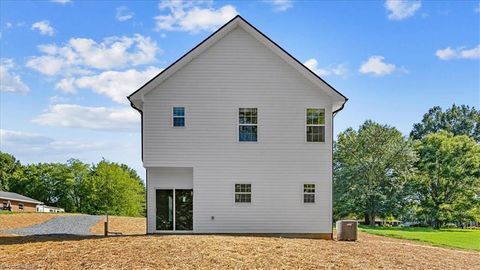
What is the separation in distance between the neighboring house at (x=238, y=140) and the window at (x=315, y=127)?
42 mm

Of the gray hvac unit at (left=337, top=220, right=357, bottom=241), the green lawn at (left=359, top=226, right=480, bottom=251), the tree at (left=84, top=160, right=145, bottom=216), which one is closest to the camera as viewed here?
the gray hvac unit at (left=337, top=220, right=357, bottom=241)

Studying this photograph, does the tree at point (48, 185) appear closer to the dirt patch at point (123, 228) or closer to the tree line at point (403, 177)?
the tree line at point (403, 177)

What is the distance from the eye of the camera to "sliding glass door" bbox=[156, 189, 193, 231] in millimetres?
19938

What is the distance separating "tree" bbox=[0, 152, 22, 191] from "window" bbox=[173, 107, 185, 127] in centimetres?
5637

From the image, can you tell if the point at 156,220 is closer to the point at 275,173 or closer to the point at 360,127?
the point at 275,173

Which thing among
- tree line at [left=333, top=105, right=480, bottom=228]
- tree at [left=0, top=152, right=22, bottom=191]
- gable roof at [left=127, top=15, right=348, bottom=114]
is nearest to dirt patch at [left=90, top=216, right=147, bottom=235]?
gable roof at [left=127, top=15, right=348, bottom=114]

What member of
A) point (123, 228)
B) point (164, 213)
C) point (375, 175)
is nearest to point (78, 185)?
point (375, 175)

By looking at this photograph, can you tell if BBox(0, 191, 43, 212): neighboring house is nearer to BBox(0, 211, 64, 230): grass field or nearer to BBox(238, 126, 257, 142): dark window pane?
BBox(0, 211, 64, 230): grass field

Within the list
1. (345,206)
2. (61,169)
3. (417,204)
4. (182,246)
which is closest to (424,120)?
(417,204)

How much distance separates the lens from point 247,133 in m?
19.8

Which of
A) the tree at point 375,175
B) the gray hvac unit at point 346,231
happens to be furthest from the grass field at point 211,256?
the tree at point 375,175

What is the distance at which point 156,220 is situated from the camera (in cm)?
1989

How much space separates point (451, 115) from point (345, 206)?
3421 cm

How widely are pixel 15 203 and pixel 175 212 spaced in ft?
132
